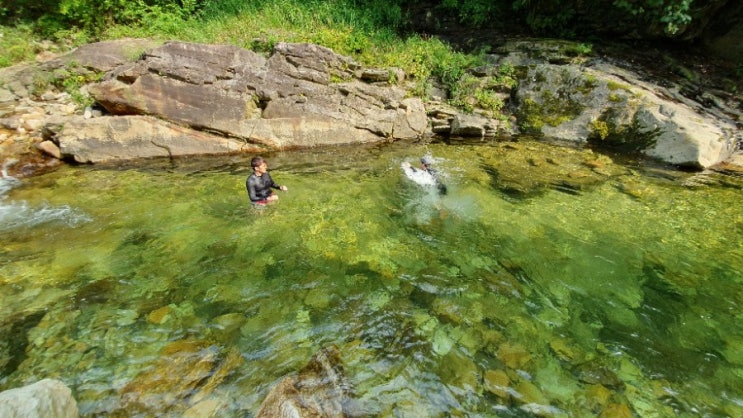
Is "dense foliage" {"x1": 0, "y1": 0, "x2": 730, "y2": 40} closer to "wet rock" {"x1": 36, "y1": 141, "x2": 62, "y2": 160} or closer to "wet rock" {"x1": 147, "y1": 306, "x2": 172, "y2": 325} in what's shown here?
"wet rock" {"x1": 36, "y1": 141, "x2": 62, "y2": 160}

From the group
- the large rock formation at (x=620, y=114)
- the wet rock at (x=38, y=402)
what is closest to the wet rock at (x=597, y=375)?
the wet rock at (x=38, y=402)

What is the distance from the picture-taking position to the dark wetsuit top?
278 inches

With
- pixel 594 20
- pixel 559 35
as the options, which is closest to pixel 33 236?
pixel 559 35

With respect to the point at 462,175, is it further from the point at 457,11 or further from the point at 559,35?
the point at 457,11

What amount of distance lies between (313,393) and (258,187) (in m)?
4.64

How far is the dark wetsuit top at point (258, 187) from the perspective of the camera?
707 cm

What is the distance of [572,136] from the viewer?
11.0 metres

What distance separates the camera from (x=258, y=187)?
23.6 feet

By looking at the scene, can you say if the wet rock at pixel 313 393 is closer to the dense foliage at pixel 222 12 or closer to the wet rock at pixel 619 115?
the wet rock at pixel 619 115

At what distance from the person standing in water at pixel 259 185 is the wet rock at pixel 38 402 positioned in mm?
4517

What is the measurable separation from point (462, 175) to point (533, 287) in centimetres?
442

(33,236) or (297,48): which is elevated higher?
(297,48)

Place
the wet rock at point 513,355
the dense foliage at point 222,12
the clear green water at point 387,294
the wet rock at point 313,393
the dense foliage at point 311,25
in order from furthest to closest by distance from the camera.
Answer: the dense foliage at point 222,12 < the dense foliage at point 311,25 < the wet rock at point 513,355 < the clear green water at point 387,294 < the wet rock at point 313,393

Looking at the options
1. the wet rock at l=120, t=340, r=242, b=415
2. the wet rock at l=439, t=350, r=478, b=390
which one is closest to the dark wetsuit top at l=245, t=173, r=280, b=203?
the wet rock at l=120, t=340, r=242, b=415
